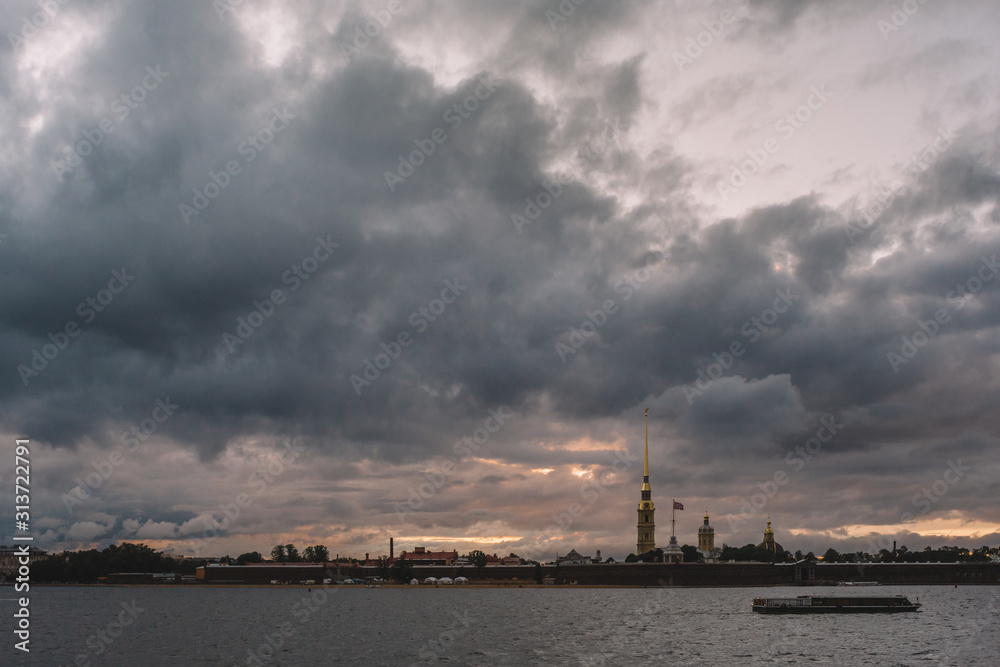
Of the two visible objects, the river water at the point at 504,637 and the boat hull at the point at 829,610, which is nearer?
the river water at the point at 504,637

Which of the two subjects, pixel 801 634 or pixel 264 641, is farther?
pixel 801 634

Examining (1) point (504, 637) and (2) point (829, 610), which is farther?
(2) point (829, 610)

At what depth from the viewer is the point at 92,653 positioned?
208 ft

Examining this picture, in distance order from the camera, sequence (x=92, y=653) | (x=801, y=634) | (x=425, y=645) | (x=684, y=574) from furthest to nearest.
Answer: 1. (x=684, y=574)
2. (x=801, y=634)
3. (x=425, y=645)
4. (x=92, y=653)

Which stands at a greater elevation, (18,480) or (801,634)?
(18,480)

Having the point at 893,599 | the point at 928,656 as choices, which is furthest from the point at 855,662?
the point at 893,599

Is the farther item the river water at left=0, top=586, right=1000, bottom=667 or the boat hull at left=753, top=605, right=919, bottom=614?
the boat hull at left=753, top=605, right=919, bottom=614

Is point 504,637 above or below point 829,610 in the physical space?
above

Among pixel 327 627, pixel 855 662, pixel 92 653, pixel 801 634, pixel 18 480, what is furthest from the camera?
pixel 327 627

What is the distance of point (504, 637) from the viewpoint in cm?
7275

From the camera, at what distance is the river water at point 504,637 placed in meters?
59.6

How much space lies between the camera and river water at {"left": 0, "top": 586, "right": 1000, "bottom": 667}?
59.6 m

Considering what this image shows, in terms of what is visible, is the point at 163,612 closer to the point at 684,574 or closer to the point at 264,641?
the point at 264,641

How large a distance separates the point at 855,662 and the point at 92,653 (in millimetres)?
52486
